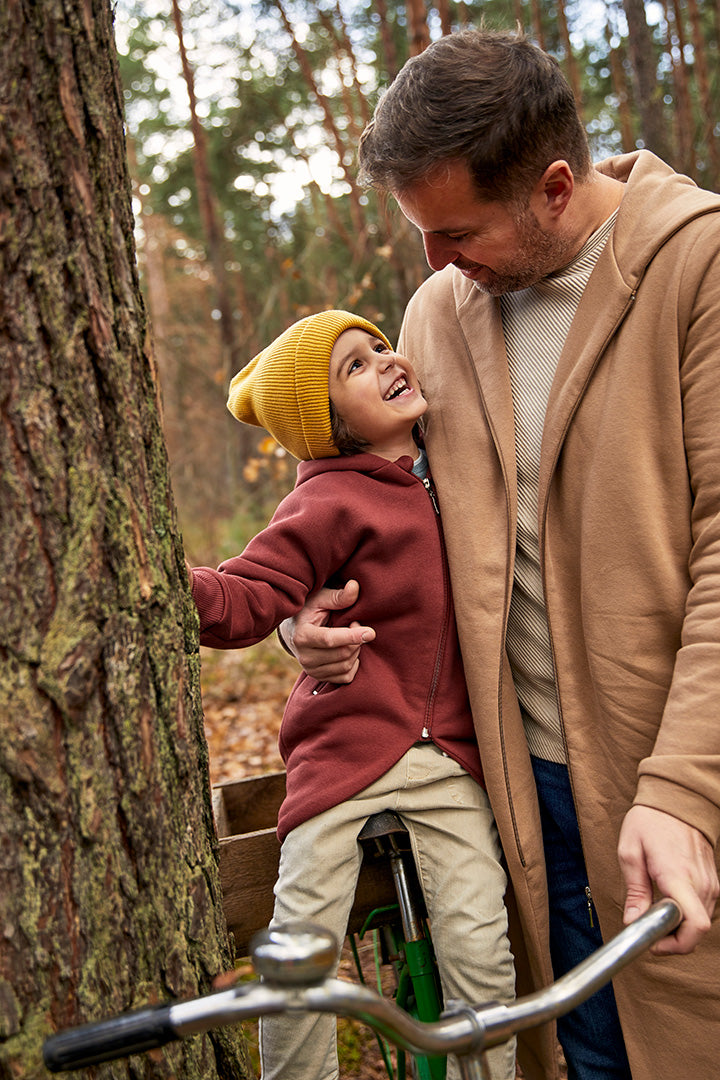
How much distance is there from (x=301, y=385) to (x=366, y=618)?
2.03 feet

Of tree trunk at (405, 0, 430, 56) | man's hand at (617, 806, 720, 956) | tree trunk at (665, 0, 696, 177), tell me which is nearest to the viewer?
man's hand at (617, 806, 720, 956)

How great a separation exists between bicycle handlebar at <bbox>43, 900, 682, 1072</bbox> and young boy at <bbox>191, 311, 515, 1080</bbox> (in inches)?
38.0

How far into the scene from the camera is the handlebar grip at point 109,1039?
1022mm

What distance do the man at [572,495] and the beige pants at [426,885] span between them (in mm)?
108

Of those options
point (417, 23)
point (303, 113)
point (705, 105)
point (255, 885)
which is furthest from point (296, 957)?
point (303, 113)

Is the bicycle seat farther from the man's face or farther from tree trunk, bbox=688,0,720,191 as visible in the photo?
tree trunk, bbox=688,0,720,191

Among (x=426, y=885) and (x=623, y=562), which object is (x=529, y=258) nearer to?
(x=623, y=562)

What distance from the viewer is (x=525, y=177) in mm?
2186

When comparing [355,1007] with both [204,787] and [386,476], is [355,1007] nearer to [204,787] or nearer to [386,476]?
[204,787]

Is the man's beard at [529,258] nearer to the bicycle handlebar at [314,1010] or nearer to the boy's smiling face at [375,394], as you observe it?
the boy's smiling face at [375,394]

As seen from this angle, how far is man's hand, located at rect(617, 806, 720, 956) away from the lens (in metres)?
1.56

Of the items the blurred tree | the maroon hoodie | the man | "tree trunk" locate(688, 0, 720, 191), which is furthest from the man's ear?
"tree trunk" locate(688, 0, 720, 191)

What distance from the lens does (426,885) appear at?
216 cm

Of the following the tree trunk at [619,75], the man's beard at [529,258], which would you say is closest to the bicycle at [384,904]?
the man's beard at [529,258]
